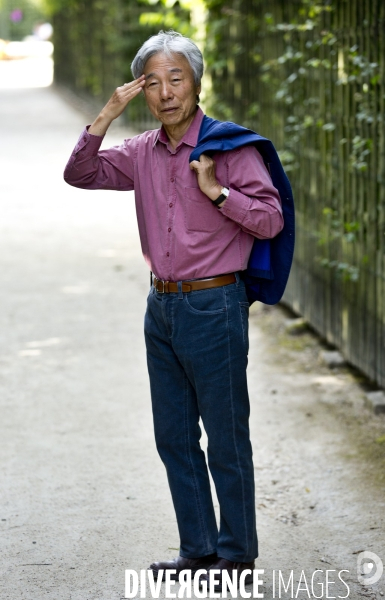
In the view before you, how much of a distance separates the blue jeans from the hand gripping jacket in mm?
94

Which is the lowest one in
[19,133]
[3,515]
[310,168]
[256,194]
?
[19,133]

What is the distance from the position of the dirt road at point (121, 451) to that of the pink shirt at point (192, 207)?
3.95 ft

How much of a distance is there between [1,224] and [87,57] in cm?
1826

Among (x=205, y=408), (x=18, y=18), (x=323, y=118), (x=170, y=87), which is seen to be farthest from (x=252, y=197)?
(x=18, y=18)

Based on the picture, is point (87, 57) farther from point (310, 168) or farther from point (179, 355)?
point (179, 355)

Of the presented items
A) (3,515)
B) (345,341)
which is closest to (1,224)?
(345,341)

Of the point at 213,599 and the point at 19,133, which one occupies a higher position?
the point at 213,599

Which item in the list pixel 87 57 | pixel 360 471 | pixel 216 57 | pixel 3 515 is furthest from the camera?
pixel 87 57

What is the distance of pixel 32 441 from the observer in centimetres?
520

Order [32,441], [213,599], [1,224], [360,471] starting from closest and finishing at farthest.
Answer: [213,599], [360,471], [32,441], [1,224]

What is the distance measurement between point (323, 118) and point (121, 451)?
2574mm

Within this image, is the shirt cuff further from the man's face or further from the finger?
the finger

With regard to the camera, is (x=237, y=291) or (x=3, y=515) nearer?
(x=237, y=291)

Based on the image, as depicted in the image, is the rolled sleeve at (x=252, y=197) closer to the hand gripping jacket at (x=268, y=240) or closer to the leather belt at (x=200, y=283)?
the hand gripping jacket at (x=268, y=240)
